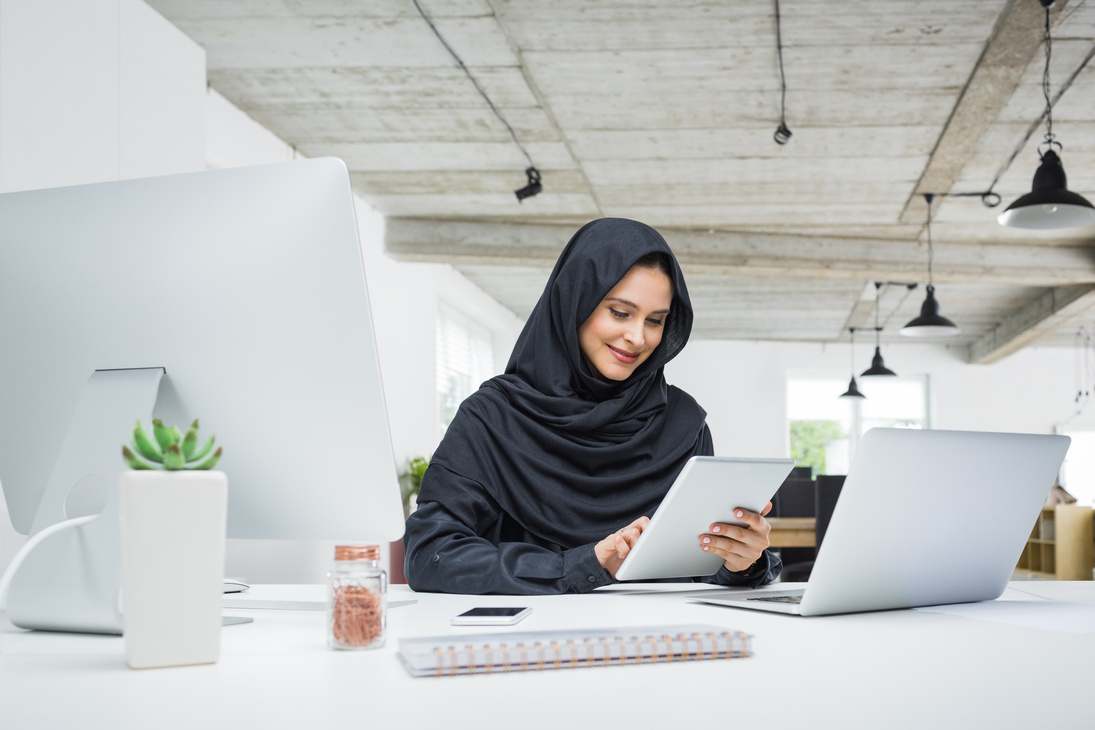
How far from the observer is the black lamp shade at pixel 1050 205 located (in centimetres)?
343

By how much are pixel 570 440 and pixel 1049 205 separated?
2.73 metres

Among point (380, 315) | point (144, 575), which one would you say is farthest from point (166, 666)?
point (380, 315)

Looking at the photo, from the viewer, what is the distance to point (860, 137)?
4.85 m

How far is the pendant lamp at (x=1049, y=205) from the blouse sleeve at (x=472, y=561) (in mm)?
2880

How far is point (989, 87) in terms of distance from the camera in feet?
13.7

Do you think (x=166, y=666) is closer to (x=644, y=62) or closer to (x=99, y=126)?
(x=99, y=126)

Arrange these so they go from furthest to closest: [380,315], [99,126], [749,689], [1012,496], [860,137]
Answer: [380,315] → [860,137] → [99,126] → [1012,496] → [749,689]

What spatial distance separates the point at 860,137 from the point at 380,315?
327 centimetres

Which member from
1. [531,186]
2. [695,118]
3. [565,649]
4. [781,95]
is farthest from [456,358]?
[565,649]

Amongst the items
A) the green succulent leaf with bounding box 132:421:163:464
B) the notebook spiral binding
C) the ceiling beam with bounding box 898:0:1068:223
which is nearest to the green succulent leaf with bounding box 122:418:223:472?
the green succulent leaf with bounding box 132:421:163:464

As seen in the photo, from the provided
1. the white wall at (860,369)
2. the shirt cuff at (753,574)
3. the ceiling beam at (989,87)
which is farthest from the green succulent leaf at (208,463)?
the white wall at (860,369)

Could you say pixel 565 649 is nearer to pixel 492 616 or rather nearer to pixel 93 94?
pixel 492 616

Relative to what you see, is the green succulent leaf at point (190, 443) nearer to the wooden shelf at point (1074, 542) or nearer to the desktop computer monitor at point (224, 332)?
the desktop computer monitor at point (224, 332)

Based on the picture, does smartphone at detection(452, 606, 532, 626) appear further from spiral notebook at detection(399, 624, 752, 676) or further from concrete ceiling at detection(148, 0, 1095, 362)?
concrete ceiling at detection(148, 0, 1095, 362)
